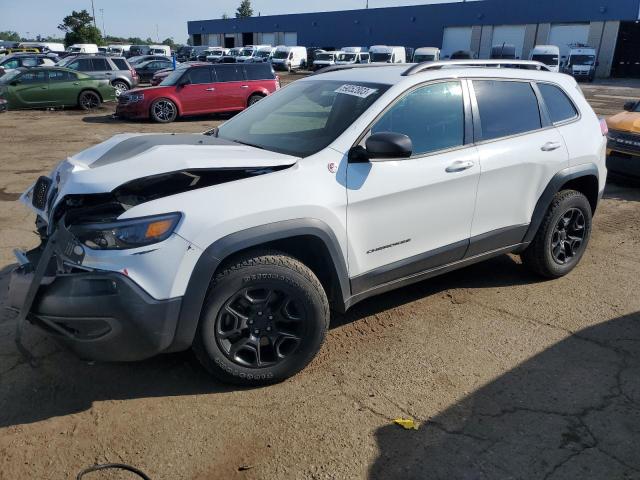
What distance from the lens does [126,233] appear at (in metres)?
2.66

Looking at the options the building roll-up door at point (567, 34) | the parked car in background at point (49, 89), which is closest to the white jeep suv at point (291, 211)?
the parked car in background at point (49, 89)

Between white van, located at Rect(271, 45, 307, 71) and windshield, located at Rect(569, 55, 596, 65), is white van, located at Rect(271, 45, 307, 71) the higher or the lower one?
the lower one

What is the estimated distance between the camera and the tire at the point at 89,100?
57.9 feet

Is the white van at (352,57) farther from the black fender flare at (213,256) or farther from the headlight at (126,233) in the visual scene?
the headlight at (126,233)

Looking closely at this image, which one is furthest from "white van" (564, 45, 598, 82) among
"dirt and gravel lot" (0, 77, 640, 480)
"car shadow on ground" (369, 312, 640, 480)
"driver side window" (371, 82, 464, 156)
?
"car shadow on ground" (369, 312, 640, 480)

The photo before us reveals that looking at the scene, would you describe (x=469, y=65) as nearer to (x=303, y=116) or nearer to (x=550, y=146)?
(x=550, y=146)

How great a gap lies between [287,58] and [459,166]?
43.4 meters

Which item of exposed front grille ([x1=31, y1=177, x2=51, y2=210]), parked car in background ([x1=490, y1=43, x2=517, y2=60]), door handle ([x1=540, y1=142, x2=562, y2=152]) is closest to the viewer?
exposed front grille ([x1=31, y1=177, x2=51, y2=210])

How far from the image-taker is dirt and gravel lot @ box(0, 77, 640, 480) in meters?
2.62

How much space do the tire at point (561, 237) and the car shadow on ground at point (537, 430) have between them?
3.86 feet

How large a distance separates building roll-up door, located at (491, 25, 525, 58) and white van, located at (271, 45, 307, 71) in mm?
16986

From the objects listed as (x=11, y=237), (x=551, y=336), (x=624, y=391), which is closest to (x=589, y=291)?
(x=551, y=336)

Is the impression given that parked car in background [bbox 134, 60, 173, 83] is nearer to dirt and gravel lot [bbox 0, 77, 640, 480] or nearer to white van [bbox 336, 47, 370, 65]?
white van [bbox 336, 47, 370, 65]

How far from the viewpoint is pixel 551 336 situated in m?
3.81
